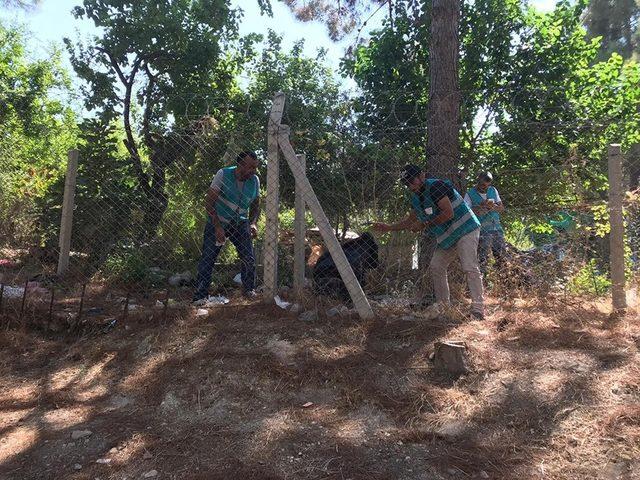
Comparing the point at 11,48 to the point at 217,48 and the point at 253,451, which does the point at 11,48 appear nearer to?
the point at 217,48

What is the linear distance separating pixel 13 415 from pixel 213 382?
1192 mm

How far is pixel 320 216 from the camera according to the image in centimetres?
397

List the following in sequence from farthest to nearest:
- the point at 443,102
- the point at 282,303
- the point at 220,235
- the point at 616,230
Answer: the point at 443,102
the point at 220,235
the point at 282,303
the point at 616,230

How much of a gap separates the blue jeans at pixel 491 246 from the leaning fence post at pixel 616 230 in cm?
110

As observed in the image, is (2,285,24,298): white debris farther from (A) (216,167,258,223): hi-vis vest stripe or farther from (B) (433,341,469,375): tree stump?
(B) (433,341,469,375): tree stump

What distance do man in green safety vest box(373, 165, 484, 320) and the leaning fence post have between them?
1.02 m

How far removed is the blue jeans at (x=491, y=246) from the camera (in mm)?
4938

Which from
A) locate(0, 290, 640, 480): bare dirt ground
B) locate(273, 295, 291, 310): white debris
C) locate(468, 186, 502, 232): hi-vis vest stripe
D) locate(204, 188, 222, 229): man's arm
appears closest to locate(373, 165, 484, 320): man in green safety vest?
locate(0, 290, 640, 480): bare dirt ground

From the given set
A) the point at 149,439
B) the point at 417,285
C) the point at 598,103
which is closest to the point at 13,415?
the point at 149,439

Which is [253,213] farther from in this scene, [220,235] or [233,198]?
[220,235]

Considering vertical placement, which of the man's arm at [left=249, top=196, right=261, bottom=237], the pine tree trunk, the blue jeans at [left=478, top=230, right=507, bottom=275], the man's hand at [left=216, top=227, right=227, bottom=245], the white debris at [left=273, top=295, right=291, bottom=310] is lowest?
the white debris at [left=273, top=295, right=291, bottom=310]

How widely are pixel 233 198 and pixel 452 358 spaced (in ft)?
8.15

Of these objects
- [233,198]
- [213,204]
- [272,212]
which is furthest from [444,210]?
[213,204]

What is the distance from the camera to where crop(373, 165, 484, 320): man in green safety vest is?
392cm
